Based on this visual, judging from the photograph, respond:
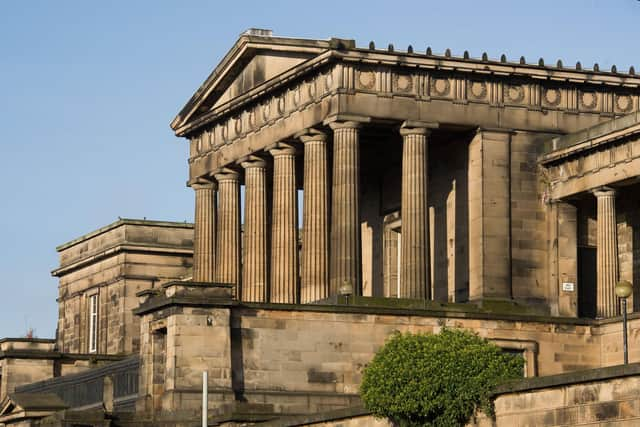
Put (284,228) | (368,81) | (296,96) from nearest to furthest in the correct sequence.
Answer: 1. (368,81)
2. (296,96)
3. (284,228)

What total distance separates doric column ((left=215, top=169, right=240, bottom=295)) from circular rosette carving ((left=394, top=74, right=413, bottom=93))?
40.0ft

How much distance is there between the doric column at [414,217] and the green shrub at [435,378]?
1762 cm

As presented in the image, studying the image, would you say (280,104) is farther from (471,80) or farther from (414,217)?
(414,217)

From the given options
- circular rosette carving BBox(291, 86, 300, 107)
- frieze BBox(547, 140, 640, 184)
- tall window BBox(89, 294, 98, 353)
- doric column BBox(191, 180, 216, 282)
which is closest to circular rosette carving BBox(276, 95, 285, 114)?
circular rosette carving BBox(291, 86, 300, 107)

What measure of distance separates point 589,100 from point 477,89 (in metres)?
5.16

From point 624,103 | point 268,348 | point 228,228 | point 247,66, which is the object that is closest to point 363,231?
point 228,228

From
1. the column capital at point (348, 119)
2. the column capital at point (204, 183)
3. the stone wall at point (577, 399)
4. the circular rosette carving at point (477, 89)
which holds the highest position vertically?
the circular rosette carving at point (477, 89)

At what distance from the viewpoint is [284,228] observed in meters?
69.0

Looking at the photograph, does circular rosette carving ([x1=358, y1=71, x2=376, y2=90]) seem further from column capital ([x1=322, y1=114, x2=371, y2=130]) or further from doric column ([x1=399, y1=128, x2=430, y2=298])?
doric column ([x1=399, y1=128, x2=430, y2=298])

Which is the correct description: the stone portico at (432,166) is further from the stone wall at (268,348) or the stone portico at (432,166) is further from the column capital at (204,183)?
the column capital at (204,183)

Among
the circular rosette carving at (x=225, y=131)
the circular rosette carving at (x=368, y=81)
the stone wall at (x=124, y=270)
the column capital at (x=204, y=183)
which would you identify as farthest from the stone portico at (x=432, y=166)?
the stone wall at (x=124, y=270)

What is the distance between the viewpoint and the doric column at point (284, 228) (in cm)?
6825

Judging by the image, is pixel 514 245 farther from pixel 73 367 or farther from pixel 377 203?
pixel 73 367

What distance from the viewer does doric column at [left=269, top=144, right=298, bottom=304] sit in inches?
2687
